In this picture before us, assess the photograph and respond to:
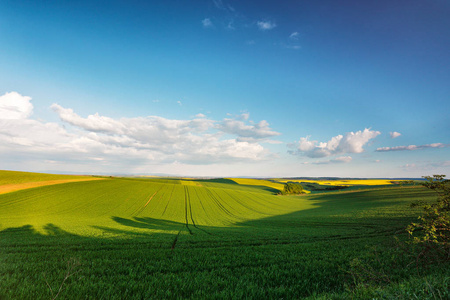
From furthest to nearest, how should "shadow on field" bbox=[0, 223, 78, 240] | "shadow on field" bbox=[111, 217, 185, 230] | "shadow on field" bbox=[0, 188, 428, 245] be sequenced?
"shadow on field" bbox=[111, 217, 185, 230] < "shadow on field" bbox=[0, 188, 428, 245] < "shadow on field" bbox=[0, 223, 78, 240]

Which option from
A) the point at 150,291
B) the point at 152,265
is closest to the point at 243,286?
the point at 150,291

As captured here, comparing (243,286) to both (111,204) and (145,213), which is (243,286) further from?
(111,204)

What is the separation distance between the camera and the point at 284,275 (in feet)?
19.5

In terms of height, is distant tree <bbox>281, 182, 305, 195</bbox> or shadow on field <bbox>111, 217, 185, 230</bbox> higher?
shadow on field <bbox>111, 217, 185, 230</bbox>

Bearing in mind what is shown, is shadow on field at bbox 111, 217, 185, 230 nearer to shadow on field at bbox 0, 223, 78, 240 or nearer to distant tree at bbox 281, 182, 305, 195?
shadow on field at bbox 0, 223, 78, 240

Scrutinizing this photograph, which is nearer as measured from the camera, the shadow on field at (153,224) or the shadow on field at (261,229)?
the shadow on field at (261,229)

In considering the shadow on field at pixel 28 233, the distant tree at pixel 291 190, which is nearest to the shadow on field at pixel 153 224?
the shadow on field at pixel 28 233

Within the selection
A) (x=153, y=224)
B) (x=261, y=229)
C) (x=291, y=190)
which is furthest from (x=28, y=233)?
(x=291, y=190)

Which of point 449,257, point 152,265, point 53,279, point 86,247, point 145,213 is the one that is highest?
point 449,257

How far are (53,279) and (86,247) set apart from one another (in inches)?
210

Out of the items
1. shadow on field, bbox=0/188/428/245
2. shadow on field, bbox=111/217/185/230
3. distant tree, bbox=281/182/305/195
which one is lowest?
distant tree, bbox=281/182/305/195

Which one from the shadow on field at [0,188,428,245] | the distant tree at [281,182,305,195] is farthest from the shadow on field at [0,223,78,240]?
the distant tree at [281,182,305,195]

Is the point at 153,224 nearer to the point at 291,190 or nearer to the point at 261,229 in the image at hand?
the point at 261,229

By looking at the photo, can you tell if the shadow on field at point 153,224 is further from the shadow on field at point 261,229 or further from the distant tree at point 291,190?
the distant tree at point 291,190
